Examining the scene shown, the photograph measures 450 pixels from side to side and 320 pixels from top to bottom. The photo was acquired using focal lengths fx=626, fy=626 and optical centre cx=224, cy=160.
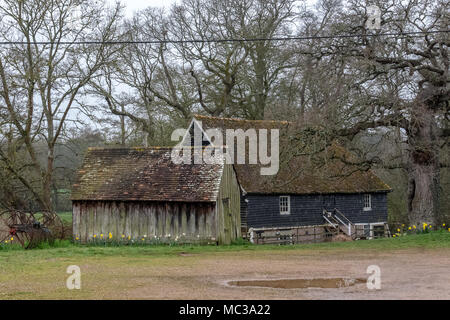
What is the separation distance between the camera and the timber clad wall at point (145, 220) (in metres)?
30.3

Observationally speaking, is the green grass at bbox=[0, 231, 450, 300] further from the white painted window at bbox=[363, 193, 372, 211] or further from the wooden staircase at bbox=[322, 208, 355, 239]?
the white painted window at bbox=[363, 193, 372, 211]

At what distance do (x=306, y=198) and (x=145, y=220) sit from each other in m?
12.6

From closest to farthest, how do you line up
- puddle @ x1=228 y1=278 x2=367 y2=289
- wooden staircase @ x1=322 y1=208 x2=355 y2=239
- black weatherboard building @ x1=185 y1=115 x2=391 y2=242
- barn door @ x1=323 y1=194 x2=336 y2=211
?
puddle @ x1=228 y1=278 x2=367 y2=289, black weatherboard building @ x1=185 y1=115 x2=391 y2=242, wooden staircase @ x1=322 y1=208 x2=355 y2=239, barn door @ x1=323 y1=194 x2=336 y2=211

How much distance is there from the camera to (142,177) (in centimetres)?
3278

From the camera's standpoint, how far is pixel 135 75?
4741cm

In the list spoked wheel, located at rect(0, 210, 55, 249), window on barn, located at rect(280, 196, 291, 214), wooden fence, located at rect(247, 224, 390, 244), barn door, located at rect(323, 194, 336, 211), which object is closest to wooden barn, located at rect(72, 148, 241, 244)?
wooden fence, located at rect(247, 224, 390, 244)

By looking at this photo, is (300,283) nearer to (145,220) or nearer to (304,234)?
(145,220)

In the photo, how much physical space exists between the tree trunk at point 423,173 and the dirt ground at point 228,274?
217 inches

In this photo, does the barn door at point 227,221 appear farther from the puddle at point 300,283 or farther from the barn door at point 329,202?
the puddle at point 300,283

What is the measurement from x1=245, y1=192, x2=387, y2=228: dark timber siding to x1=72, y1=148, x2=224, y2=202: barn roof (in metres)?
5.90

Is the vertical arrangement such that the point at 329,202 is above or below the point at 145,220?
above

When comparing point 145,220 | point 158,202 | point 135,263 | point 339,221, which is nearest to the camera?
point 135,263

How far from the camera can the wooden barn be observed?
99.7 feet

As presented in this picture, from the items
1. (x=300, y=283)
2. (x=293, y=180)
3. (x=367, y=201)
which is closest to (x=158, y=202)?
(x=293, y=180)
